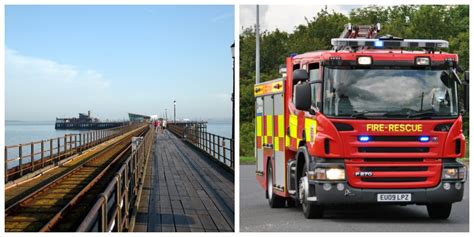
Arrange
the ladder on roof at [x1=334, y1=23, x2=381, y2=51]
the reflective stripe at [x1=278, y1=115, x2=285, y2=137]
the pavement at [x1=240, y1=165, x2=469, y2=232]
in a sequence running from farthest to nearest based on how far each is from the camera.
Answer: the reflective stripe at [x1=278, y1=115, x2=285, y2=137] → the ladder on roof at [x1=334, y1=23, x2=381, y2=51] → the pavement at [x1=240, y1=165, x2=469, y2=232]

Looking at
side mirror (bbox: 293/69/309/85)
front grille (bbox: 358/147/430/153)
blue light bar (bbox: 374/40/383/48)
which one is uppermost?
blue light bar (bbox: 374/40/383/48)

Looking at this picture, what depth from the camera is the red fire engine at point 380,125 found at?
8.80 metres

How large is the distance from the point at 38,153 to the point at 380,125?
29.7 feet

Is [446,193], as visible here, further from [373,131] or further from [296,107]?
[296,107]

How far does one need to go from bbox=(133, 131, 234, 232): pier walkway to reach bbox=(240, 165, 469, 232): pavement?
318 mm

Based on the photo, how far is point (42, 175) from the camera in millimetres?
17484

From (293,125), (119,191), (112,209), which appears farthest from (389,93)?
(112,209)

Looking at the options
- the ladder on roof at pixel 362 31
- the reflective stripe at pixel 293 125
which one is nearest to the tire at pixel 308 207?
the reflective stripe at pixel 293 125

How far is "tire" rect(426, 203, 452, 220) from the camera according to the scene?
A: 949cm

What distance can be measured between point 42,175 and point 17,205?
21.0 ft

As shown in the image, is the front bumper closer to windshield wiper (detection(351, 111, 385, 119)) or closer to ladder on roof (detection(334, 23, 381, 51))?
windshield wiper (detection(351, 111, 385, 119))

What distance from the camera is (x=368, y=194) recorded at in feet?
29.3

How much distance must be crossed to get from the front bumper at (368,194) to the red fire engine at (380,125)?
10 mm

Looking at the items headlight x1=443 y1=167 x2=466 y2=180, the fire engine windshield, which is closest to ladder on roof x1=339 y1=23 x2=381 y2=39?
the fire engine windshield
